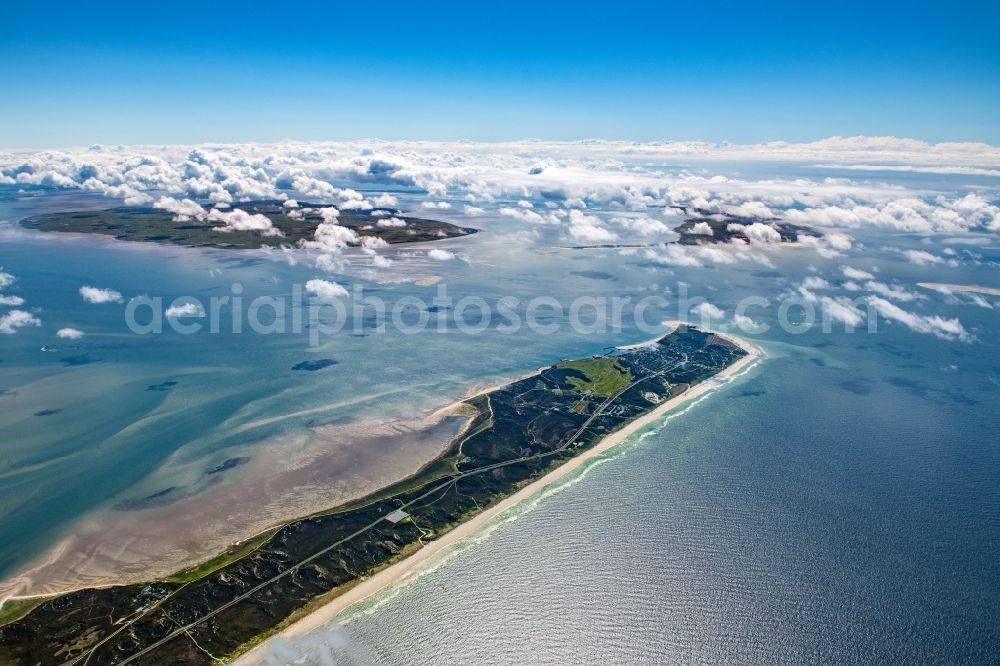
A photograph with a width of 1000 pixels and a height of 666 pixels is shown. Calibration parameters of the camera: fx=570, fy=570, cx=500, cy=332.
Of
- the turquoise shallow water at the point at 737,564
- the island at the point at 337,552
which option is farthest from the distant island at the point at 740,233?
the turquoise shallow water at the point at 737,564

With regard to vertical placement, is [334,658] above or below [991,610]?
below

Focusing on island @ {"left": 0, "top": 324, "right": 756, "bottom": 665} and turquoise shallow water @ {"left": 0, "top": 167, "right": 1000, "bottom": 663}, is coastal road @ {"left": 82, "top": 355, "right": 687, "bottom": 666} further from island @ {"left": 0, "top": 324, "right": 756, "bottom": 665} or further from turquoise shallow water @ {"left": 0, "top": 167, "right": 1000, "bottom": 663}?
turquoise shallow water @ {"left": 0, "top": 167, "right": 1000, "bottom": 663}

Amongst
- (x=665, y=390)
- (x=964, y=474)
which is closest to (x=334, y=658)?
(x=665, y=390)

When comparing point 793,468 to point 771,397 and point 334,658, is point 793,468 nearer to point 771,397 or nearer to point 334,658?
point 771,397

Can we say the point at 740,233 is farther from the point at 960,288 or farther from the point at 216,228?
the point at 216,228

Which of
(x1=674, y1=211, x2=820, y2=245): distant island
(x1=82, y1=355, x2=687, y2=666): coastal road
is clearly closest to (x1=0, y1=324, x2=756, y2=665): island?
(x1=82, y1=355, x2=687, y2=666): coastal road

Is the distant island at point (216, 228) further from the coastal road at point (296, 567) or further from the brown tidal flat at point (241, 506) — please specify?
the coastal road at point (296, 567)
